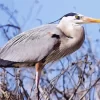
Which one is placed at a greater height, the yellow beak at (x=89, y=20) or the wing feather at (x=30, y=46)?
the yellow beak at (x=89, y=20)

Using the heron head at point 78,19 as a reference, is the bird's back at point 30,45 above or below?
below

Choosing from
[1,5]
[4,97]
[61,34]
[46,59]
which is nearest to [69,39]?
[61,34]

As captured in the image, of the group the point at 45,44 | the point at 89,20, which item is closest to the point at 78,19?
the point at 89,20

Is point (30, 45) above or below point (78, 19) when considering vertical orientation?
below

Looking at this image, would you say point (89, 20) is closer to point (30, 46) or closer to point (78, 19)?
point (78, 19)

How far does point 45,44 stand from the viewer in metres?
1.86

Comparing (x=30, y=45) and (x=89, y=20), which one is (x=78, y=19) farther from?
(x=30, y=45)

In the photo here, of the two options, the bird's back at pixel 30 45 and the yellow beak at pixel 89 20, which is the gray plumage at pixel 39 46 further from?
the yellow beak at pixel 89 20

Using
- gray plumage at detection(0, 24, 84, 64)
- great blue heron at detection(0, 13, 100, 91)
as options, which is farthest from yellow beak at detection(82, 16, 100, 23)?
gray plumage at detection(0, 24, 84, 64)

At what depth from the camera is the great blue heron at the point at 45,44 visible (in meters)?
1.80

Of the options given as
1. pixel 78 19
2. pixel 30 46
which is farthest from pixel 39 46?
pixel 78 19

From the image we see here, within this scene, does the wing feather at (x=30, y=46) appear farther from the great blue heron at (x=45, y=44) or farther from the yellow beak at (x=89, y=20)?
the yellow beak at (x=89, y=20)

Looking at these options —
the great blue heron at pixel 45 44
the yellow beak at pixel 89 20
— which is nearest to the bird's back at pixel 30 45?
the great blue heron at pixel 45 44

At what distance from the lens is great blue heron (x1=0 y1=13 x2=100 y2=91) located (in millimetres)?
1801
